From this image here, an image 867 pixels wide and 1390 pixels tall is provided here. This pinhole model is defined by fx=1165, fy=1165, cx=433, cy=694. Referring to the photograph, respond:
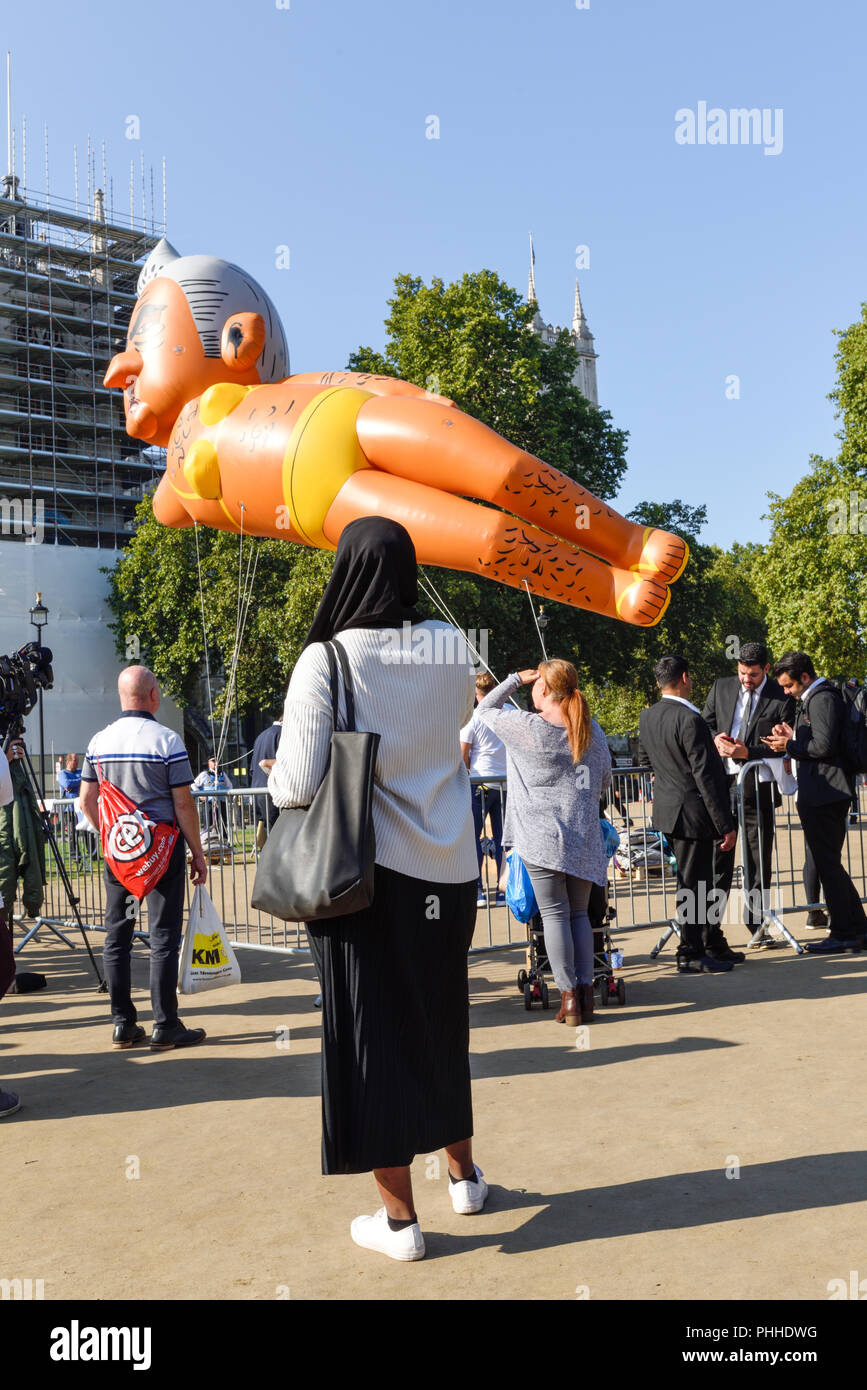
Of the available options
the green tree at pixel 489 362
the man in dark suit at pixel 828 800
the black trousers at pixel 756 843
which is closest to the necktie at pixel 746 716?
the black trousers at pixel 756 843

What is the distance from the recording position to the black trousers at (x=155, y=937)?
6.24 metres

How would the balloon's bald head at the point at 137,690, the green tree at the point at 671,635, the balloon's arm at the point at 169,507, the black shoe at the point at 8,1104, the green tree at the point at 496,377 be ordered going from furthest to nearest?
the green tree at the point at 671,635, the green tree at the point at 496,377, the balloon's arm at the point at 169,507, the balloon's bald head at the point at 137,690, the black shoe at the point at 8,1104

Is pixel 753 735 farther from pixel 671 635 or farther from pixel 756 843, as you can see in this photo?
pixel 671 635

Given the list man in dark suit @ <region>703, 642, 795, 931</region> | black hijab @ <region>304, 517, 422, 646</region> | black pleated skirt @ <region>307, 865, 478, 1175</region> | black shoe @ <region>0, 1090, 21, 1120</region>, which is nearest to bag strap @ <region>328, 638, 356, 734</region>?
black hijab @ <region>304, 517, 422, 646</region>

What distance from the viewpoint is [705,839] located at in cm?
741

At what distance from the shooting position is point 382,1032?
3.40 metres

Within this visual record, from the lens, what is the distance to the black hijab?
137 inches

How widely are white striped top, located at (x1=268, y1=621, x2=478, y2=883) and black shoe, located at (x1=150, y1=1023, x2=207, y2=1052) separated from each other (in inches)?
133

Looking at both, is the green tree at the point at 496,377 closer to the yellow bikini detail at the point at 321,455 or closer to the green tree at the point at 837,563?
the green tree at the point at 837,563

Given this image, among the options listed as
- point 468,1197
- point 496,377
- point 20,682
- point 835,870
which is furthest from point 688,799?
point 496,377

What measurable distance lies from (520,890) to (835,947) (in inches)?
105

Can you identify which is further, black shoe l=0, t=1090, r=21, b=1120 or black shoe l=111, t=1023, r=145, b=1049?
black shoe l=111, t=1023, r=145, b=1049

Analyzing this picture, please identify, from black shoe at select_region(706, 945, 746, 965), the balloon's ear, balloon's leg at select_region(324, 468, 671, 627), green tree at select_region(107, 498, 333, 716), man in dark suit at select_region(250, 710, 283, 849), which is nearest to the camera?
black shoe at select_region(706, 945, 746, 965)

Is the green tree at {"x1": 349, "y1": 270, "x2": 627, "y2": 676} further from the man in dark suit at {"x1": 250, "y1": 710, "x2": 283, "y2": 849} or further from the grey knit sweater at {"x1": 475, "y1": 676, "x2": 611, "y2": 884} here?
the grey knit sweater at {"x1": 475, "y1": 676, "x2": 611, "y2": 884}
